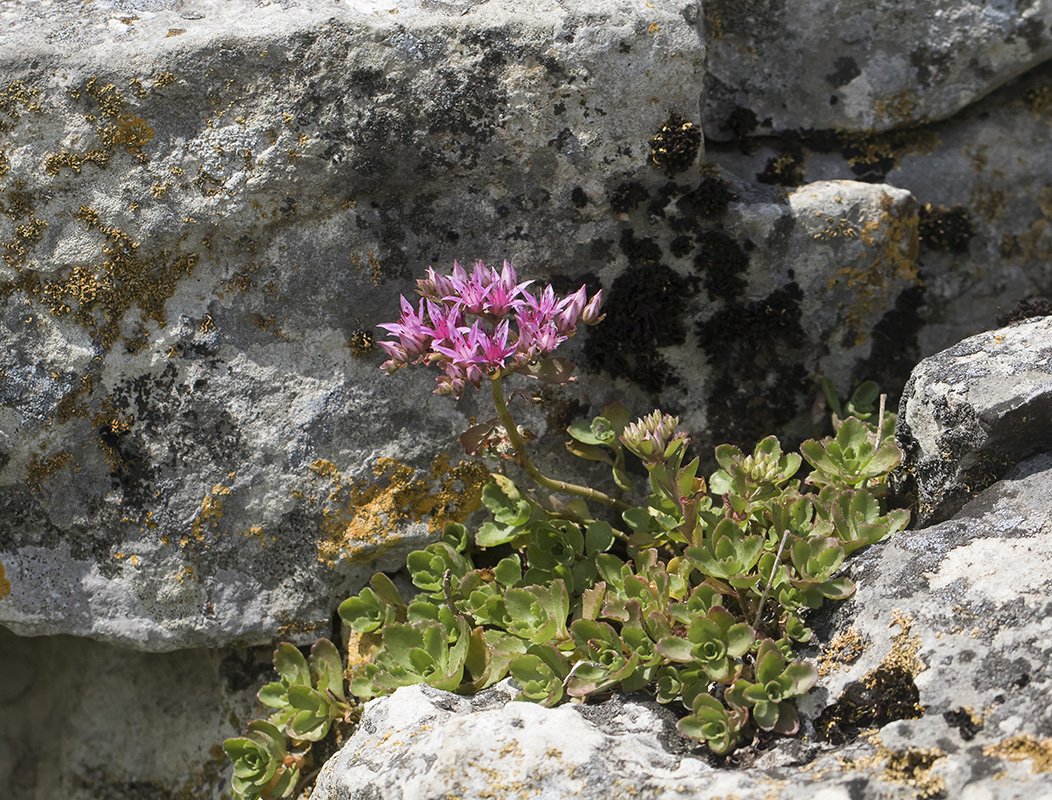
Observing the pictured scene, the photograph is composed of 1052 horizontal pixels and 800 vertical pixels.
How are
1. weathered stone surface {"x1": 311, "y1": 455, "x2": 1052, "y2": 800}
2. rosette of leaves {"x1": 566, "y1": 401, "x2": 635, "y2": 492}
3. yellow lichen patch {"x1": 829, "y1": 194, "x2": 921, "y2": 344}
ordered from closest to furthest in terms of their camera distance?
1. weathered stone surface {"x1": 311, "y1": 455, "x2": 1052, "y2": 800}
2. rosette of leaves {"x1": 566, "y1": 401, "x2": 635, "y2": 492}
3. yellow lichen patch {"x1": 829, "y1": 194, "x2": 921, "y2": 344}

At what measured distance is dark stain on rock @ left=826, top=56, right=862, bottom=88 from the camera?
3.61 metres

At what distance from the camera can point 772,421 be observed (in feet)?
10.9

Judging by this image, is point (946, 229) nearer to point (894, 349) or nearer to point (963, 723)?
point (894, 349)

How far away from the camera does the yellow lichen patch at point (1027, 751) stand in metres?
1.83

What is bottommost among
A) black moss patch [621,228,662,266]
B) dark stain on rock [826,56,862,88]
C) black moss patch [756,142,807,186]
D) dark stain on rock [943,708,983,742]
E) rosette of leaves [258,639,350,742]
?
rosette of leaves [258,639,350,742]

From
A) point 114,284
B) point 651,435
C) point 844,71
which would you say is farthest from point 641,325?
point 114,284

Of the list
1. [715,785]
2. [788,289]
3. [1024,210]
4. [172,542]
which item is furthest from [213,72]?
[1024,210]

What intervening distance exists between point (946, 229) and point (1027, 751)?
2.36 meters

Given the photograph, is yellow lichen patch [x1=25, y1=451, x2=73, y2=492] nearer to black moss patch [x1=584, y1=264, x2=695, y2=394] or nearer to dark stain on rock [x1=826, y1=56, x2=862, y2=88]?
black moss patch [x1=584, y1=264, x2=695, y2=394]

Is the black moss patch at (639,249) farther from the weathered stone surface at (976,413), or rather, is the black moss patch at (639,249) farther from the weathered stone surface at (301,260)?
the weathered stone surface at (976,413)

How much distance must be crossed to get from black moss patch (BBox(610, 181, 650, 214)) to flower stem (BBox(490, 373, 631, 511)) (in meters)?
0.84

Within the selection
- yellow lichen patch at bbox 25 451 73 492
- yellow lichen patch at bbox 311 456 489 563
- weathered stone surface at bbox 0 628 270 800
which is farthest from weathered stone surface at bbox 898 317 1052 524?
yellow lichen patch at bbox 25 451 73 492

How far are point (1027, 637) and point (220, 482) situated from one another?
264 centimetres

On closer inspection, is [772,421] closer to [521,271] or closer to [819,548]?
[819,548]
